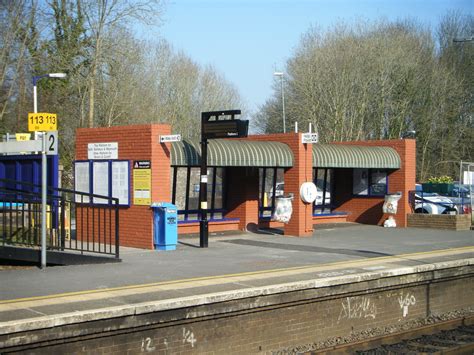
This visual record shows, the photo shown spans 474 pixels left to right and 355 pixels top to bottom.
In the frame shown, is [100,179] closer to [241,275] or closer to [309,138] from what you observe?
[309,138]

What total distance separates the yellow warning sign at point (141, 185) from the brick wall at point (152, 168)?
12 cm

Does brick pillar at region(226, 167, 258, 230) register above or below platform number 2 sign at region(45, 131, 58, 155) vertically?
below

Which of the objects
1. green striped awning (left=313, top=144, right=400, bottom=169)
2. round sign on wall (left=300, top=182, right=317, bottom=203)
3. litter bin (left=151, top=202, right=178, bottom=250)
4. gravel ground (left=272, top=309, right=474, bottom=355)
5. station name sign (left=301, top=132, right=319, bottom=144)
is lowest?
gravel ground (left=272, top=309, right=474, bottom=355)

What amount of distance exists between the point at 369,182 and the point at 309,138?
6129 millimetres

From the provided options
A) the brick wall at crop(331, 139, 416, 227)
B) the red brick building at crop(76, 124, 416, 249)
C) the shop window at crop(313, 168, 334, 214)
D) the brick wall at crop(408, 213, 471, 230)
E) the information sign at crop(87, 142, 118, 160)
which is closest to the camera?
the red brick building at crop(76, 124, 416, 249)

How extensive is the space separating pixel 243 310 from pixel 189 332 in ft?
3.16

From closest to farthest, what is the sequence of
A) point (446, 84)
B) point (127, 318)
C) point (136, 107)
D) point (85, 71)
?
point (127, 318) < point (85, 71) < point (136, 107) < point (446, 84)

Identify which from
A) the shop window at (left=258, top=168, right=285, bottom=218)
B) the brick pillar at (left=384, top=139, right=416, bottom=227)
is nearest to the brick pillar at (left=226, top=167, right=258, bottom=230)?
the shop window at (left=258, top=168, right=285, bottom=218)

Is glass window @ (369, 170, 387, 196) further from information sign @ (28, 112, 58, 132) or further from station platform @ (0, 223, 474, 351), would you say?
information sign @ (28, 112, 58, 132)

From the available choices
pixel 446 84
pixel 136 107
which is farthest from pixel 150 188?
pixel 446 84

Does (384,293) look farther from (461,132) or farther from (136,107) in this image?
(461,132)

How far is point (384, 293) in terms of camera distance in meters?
12.3

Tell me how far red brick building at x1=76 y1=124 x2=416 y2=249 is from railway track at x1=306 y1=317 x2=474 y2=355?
791cm

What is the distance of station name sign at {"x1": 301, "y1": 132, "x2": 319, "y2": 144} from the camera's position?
2031cm
